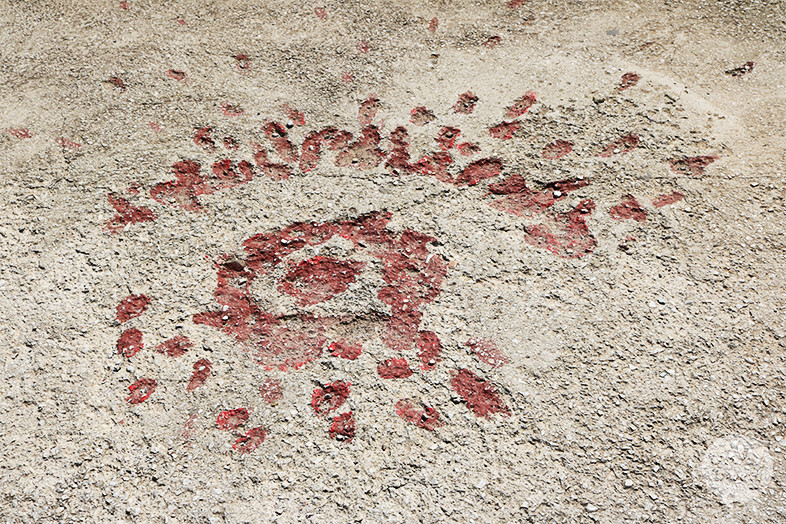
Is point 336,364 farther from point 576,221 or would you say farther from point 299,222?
point 576,221

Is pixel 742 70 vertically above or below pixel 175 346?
above

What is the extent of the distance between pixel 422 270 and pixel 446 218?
223 millimetres

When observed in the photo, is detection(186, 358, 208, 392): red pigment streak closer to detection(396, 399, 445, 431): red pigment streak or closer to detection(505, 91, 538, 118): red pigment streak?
detection(396, 399, 445, 431): red pigment streak

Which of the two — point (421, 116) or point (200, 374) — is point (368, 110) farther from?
point (200, 374)

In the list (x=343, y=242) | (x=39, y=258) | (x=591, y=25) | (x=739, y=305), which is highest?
(x=591, y=25)

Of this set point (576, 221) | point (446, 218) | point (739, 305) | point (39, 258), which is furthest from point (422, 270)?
point (39, 258)

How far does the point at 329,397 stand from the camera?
1685mm

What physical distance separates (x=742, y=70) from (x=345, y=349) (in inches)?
75.9

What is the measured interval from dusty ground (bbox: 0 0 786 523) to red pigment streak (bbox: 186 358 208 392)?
0.01 meters

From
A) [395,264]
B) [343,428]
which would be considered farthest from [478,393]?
[395,264]

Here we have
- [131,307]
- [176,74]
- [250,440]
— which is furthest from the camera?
[176,74]

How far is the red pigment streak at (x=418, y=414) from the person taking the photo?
1.63 meters

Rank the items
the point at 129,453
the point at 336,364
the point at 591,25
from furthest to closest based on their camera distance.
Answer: the point at 591,25
the point at 336,364
the point at 129,453

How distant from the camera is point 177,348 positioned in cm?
179
